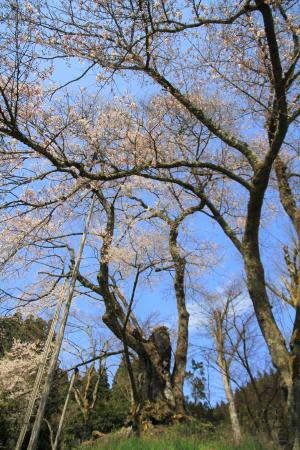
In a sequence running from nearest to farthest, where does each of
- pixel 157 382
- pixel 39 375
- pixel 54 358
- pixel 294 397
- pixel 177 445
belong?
1. pixel 294 397
2. pixel 177 445
3. pixel 54 358
4. pixel 39 375
5. pixel 157 382

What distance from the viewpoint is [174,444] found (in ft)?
14.8

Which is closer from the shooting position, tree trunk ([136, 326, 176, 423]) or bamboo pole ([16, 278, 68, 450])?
bamboo pole ([16, 278, 68, 450])

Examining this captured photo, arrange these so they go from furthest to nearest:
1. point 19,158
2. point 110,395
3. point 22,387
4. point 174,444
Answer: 1. point 110,395
2. point 22,387
3. point 19,158
4. point 174,444

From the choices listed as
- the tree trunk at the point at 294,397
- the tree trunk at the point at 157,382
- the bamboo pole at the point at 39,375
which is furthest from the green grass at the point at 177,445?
the tree trunk at the point at 157,382

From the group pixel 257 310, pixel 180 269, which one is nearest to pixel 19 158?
pixel 257 310

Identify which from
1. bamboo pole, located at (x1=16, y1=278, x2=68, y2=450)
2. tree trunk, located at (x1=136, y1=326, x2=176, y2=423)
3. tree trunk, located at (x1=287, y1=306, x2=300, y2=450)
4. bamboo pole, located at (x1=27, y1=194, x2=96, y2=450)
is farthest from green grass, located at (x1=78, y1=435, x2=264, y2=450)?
tree trunk, located at (x1=136, y1=326, x2=176, y2=423)

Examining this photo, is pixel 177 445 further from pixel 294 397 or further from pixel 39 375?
pixel 39 375

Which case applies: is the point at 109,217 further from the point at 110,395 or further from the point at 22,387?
the point at 110,395

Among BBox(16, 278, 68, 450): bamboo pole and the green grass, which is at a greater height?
BBox(16, 278, 68, 450): bamboo pole

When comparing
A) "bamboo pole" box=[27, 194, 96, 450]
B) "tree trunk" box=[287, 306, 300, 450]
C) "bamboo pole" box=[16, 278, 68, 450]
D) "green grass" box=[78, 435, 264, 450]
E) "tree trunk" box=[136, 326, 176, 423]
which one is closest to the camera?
"tree trunk" box=[287, 306, 300, 450]

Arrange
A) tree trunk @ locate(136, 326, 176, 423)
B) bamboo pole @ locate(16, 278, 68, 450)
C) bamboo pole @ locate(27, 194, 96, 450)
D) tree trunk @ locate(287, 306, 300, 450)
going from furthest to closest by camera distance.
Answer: tree trunk @ locate(136, 326, 176, 423) → bamboo pole @ locate(16, 278, 68, 450) → bamboo pole @ locate(27, 194, 96, 450) → tree trunk @ locate(287, 306, 300, 450)

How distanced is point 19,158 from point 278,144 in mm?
3576

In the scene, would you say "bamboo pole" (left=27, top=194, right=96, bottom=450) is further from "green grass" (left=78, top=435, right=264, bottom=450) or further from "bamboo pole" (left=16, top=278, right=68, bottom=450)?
"green grass" (left=78, top=435, right=264, bottom=450)

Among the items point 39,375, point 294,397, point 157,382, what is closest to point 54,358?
point 39,375
